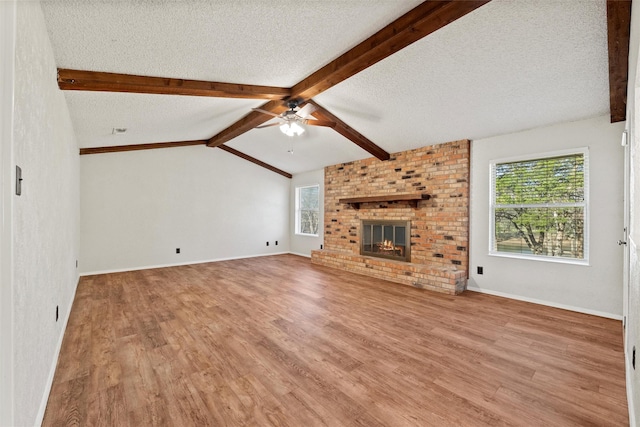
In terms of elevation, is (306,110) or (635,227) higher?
(306,110)

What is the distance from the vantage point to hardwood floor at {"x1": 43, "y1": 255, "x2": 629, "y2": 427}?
178 cm

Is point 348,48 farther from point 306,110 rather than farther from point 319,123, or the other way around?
point 319,123

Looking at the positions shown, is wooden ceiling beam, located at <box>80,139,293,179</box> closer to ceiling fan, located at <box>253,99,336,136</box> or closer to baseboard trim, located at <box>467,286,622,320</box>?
ceiling fan, located at <box>253,99,336,136</box>

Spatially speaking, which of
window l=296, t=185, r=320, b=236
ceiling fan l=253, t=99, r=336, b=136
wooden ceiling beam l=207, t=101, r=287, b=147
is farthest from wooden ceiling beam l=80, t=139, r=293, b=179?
ceiling fan l=253, t=99, r=336, b=136

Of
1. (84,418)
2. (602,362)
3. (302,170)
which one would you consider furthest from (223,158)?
(602,362)

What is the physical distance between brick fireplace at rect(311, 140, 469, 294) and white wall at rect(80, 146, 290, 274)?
6.85 ft

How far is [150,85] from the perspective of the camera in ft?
9.89

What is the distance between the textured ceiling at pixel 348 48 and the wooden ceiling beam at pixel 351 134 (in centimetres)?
12

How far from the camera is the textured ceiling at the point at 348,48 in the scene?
7.07ft

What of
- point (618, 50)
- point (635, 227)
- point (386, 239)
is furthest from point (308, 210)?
point (635, 227)

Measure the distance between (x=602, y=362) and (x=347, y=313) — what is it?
221 cm

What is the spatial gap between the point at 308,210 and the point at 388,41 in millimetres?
5609

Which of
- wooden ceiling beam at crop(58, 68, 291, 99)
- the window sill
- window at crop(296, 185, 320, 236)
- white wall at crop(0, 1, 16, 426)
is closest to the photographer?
white wall at crop(0, 1, 16, 426)

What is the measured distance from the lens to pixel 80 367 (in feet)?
7.47
